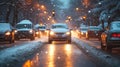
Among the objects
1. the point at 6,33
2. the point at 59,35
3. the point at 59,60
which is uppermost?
the point at 6,33

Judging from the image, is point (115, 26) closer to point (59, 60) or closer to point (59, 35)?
point (59, 60)

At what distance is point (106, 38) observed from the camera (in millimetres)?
22188

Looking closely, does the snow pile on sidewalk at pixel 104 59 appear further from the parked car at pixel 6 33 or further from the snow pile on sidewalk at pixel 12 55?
the parked car at pixel 6 33

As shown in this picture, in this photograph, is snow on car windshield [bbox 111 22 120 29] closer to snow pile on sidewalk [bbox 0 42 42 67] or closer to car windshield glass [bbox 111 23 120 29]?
car windshield glass [bbox 111 23 120 29]

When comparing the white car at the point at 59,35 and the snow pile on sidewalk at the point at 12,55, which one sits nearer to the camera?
the snow pile on sidewalk at the point at 12,55

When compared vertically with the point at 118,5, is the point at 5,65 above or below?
below

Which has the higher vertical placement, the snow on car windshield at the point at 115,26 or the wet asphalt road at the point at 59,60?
the snow on car windshield at the point at 115,26

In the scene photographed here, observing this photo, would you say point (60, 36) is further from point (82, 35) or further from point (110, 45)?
point (82, 35)

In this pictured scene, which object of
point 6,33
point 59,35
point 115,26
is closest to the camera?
point 115,26

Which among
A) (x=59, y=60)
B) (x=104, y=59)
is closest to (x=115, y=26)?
(x=104, y=59)

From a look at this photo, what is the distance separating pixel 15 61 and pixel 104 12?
30881 millimetres

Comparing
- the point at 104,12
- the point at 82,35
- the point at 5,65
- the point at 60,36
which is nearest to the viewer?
the point at 5,65

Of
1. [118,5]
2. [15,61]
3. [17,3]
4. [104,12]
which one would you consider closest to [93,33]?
[104,12]

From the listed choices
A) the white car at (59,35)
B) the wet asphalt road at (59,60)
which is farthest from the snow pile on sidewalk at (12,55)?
the white car at (59,35)
